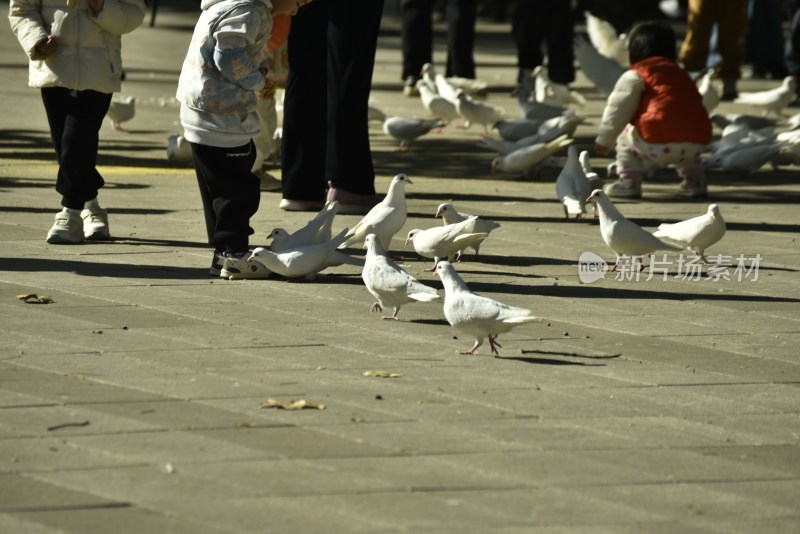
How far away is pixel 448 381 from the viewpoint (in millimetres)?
5074

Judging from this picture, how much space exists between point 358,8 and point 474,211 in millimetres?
1400

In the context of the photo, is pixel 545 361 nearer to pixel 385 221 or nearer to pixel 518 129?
pixel 385 221

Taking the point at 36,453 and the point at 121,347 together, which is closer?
the point at 36,453

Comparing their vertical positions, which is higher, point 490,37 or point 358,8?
point 358,8

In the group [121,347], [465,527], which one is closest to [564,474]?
[465,527]

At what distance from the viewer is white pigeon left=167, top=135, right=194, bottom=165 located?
35.0 ft

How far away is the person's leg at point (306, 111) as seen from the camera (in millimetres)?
8531

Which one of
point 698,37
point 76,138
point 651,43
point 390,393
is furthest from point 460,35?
point 390,393

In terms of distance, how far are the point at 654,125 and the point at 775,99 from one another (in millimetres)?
5182

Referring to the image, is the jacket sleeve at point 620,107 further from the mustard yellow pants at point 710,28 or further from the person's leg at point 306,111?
the mustard yellow pants at point 710,28

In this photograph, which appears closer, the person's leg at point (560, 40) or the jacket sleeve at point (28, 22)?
the jacket sleeve at point (28, 22)

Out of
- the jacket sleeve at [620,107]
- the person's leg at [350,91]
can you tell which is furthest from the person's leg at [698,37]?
the person's leg at [350,91]

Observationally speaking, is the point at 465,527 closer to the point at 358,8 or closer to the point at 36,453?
the point at 36,453

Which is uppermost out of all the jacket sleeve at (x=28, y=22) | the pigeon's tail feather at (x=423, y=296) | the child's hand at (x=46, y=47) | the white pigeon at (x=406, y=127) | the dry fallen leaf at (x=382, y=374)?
the jacket sleeve at (x=28, y=22)
